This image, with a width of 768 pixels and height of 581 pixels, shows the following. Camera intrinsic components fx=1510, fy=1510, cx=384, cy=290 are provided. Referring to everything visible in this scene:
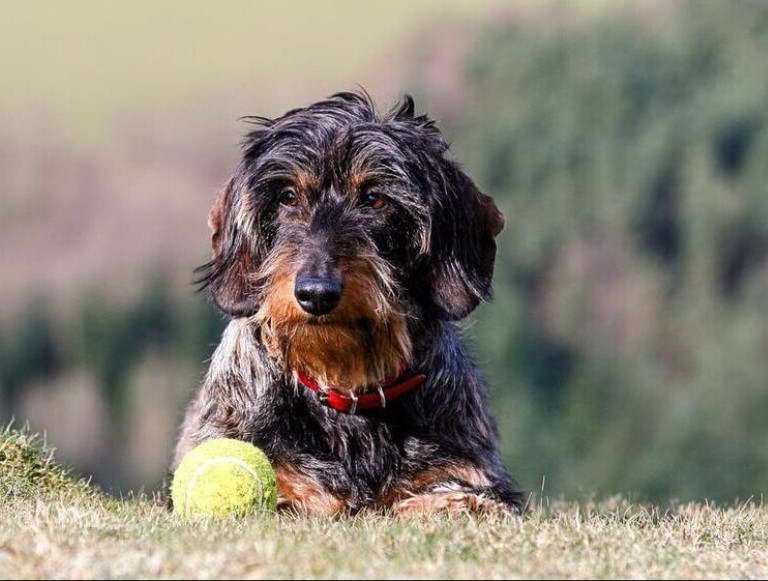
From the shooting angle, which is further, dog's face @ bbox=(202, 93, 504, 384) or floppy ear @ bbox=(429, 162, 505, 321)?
floppy ear @ bbox=(429, 162, 505, 321)

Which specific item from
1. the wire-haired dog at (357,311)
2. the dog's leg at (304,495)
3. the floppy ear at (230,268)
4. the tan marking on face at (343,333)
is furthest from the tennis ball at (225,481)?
the floppy ear at (230,268)

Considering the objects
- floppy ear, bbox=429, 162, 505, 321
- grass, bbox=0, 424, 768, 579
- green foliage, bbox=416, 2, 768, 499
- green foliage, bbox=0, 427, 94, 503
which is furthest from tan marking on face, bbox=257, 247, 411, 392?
green foliage, bbox=416, 2, 768, 499

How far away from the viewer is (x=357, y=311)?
6582 millimetres

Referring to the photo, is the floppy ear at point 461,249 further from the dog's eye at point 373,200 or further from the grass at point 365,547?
the grass at point 365,547

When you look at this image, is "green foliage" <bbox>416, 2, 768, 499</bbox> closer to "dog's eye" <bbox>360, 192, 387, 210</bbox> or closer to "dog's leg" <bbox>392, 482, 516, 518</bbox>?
"dog's leg" <bbox>392, 482, 516, 518</bbox>

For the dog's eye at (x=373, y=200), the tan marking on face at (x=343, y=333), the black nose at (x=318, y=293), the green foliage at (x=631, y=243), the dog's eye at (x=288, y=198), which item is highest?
the dog's eye at (x=373, y=200)

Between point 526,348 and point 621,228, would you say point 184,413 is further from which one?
point 621,228

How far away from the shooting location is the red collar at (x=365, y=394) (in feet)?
23.4

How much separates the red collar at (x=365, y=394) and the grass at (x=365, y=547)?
700mm

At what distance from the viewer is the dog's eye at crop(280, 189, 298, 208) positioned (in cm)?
704

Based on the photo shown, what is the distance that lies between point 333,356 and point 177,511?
1.00 m

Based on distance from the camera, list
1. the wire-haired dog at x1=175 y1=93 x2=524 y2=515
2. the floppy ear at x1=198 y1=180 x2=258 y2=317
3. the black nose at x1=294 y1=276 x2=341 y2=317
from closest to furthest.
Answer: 1. the black nose at x1=294 y1=276 x2=341 y2=317
2. the wire-haired dog at x1=175 y1=93 x2=524 y2=515
3. the floppy ear at x1=198 y1=180 x2=258 y2=317

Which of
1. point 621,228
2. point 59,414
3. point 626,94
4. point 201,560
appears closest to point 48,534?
point 201,560

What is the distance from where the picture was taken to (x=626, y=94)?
158 feet
